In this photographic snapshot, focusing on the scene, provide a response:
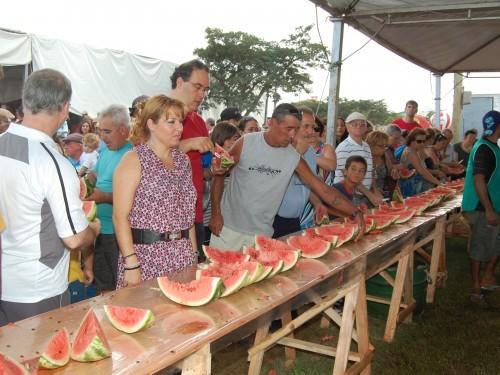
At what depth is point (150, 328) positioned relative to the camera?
1.99 meters

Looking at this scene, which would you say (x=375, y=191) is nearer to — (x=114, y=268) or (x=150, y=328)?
(x=114, y=268)

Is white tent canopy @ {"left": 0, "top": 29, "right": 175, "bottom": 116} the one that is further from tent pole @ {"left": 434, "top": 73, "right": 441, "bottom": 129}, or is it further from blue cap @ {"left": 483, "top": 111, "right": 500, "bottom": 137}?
blue cap @ {"left": 483, "top": 111, "right": 500, "bottom": 137}

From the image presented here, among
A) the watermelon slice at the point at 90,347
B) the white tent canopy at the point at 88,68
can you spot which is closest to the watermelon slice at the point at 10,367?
the watermelon slice at the point at 90,347

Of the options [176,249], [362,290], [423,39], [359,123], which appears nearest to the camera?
[176,249]

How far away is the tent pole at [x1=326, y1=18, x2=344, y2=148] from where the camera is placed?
21.4 ft

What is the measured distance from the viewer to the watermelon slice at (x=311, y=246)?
10.8 feet

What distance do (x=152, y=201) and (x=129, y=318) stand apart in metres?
1.01

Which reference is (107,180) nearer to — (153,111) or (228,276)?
(153,111)

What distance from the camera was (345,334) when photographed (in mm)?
3453

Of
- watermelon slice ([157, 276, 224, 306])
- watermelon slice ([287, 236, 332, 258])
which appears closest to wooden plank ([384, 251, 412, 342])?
watermelon slice ([287, 236, 332, 258])

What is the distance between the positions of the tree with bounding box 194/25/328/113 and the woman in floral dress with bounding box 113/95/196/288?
21.0 meters

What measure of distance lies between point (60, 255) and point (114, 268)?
2.36 meters

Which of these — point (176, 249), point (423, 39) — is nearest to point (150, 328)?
point (176, 249)

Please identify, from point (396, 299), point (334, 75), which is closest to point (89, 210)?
point (396, 299)
